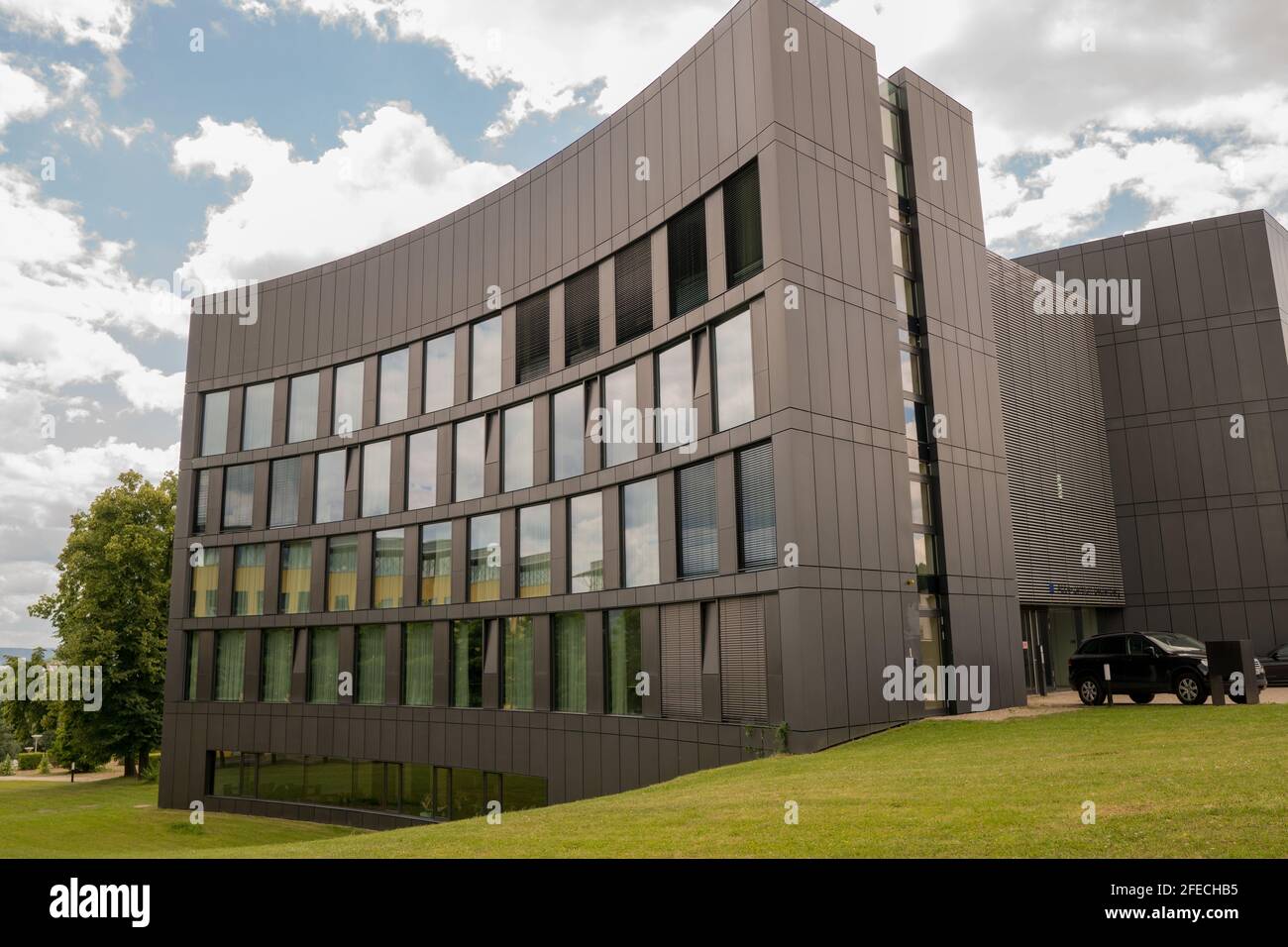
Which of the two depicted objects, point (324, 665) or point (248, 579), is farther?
point (248, 579)

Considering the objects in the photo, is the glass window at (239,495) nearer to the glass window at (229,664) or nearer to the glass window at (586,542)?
the glass window at (229,664)

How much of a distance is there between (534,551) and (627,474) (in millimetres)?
4874

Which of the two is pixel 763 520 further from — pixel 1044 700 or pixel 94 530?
pixel 94 530

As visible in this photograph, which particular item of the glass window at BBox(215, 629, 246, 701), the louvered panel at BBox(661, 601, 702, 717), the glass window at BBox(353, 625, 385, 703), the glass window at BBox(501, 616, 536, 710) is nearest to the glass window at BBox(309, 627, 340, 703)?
the glass window at BBox(353, 625, 385, 703)

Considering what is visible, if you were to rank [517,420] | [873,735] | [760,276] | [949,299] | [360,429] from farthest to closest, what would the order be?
1. [360,429]
2. [517,420]
3. [949,299]
4. [760,276]
5. [873,735]

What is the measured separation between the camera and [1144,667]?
70.5ft

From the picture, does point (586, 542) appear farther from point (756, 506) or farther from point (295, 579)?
point (295, 579)

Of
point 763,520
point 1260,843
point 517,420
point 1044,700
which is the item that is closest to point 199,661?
point 517,420

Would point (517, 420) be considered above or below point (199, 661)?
above

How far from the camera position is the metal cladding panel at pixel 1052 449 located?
29469 millimetres

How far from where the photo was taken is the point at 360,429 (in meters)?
34.9

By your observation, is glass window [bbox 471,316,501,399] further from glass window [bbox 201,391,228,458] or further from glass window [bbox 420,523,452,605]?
glass window [bbox 201,391,228,458]

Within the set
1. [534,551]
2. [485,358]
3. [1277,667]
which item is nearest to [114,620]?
[485,358]
